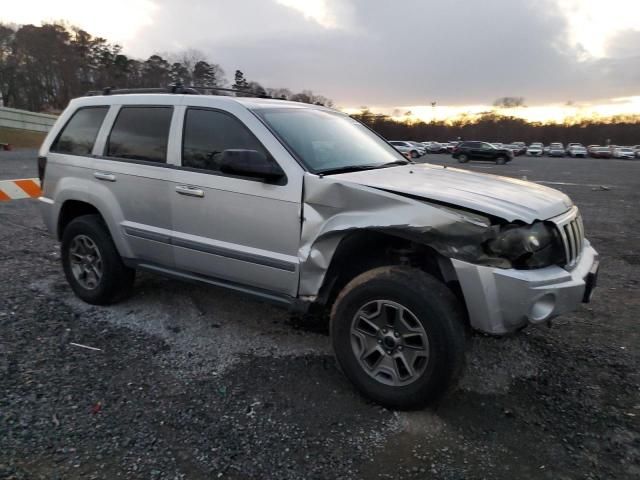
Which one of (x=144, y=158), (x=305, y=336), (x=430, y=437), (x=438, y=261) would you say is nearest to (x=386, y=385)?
(x=430, y=437)

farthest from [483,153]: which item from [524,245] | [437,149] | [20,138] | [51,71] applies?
[51,71]

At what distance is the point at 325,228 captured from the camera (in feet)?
9.91

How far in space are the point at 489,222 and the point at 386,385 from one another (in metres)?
1.15

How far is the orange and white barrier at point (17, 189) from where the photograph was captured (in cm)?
606

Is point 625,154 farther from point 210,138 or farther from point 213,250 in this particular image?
point 213,250

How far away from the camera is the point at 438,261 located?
2.88 meters

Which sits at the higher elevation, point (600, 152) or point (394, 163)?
point (600, 152)

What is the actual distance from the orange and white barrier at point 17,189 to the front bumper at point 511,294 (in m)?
5.83

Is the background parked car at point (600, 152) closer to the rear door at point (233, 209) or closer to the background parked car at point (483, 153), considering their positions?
the background parked car at point (483, 153)

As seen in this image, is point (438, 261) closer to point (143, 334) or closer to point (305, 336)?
point (305, 336)

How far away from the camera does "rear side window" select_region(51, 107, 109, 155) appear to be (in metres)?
4.31

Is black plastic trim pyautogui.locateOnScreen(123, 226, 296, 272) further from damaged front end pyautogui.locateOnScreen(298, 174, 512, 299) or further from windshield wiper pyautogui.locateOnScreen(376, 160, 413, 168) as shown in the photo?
windshield wiper pyautogui.locateOnScreen(376, 160, 413, 168)

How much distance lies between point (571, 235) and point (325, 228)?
156 cm

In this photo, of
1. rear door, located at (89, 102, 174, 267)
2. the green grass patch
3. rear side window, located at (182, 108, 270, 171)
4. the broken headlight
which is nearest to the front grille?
the broken headlight
